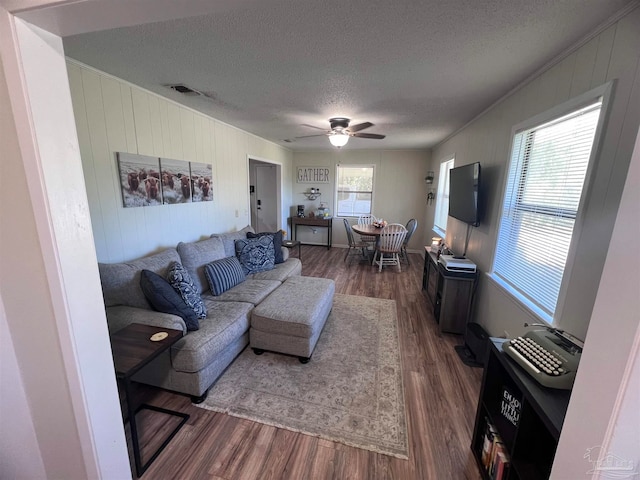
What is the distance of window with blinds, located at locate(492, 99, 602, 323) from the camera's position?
159cm

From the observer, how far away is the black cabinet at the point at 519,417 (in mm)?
1064

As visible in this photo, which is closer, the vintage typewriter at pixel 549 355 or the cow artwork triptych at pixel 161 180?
the vintage typewriter at pixel 549 355

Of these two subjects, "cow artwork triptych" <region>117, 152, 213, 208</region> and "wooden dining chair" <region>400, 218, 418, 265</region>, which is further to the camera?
"wooden dining chair" <region>400, 218, 418, 265</region>

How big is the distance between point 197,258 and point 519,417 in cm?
275

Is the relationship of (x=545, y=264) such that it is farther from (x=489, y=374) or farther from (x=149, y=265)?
(x=149, y=265)

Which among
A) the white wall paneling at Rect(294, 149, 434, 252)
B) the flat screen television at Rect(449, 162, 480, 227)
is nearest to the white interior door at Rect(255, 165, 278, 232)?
the white wall paneling at Rect(294, 149, 434, 252)

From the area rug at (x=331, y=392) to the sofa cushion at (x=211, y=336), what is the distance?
0.33 metres

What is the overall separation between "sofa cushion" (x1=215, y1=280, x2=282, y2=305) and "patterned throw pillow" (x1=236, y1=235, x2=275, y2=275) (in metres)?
0.34

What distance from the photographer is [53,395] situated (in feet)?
3.37

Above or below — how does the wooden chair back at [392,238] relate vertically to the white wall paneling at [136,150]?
below

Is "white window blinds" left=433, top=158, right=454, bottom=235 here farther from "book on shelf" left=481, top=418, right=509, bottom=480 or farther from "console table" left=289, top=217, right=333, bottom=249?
"book on shelf" left=481, top=418, right=509, bottom=480

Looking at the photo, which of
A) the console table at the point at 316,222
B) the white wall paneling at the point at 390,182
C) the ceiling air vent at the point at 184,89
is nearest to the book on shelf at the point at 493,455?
the ceiling air vent at the point at 184,89

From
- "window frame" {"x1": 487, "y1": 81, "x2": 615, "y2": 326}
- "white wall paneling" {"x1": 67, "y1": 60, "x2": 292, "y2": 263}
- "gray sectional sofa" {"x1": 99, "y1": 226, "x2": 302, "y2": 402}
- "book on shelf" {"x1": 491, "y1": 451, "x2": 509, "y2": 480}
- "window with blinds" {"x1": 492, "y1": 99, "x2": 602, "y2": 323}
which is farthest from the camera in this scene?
"white wall paneling" {"x1": 67, "y1": 60, "x2": 292, "y2": 263}

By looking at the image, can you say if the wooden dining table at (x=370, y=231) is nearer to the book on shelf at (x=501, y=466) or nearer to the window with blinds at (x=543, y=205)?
the window with blinds at (x=543, y=205)
